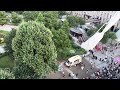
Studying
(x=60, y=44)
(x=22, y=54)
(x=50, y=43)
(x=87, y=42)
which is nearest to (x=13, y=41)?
(x=22, y=54)

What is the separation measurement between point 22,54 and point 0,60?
2.83 ft

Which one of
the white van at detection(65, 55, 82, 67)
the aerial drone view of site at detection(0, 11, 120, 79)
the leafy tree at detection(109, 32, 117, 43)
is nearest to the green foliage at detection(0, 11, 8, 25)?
the aerial drone view of site at detection(0, 11, 120, 79)

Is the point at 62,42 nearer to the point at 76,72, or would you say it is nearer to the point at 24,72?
the point at 76,72

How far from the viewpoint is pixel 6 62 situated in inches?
247

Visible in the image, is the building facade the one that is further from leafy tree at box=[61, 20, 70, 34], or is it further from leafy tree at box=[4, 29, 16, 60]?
leafy tree at box=[4, 29, 16, 60]

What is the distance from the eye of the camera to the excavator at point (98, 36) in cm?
683

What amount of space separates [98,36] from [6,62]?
209cm

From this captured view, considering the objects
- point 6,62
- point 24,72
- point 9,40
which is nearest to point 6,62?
point 6,62

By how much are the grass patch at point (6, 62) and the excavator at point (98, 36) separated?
1.61 m

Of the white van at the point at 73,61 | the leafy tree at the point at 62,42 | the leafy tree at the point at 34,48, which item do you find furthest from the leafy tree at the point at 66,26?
the leafy tree at the point at 34,48
